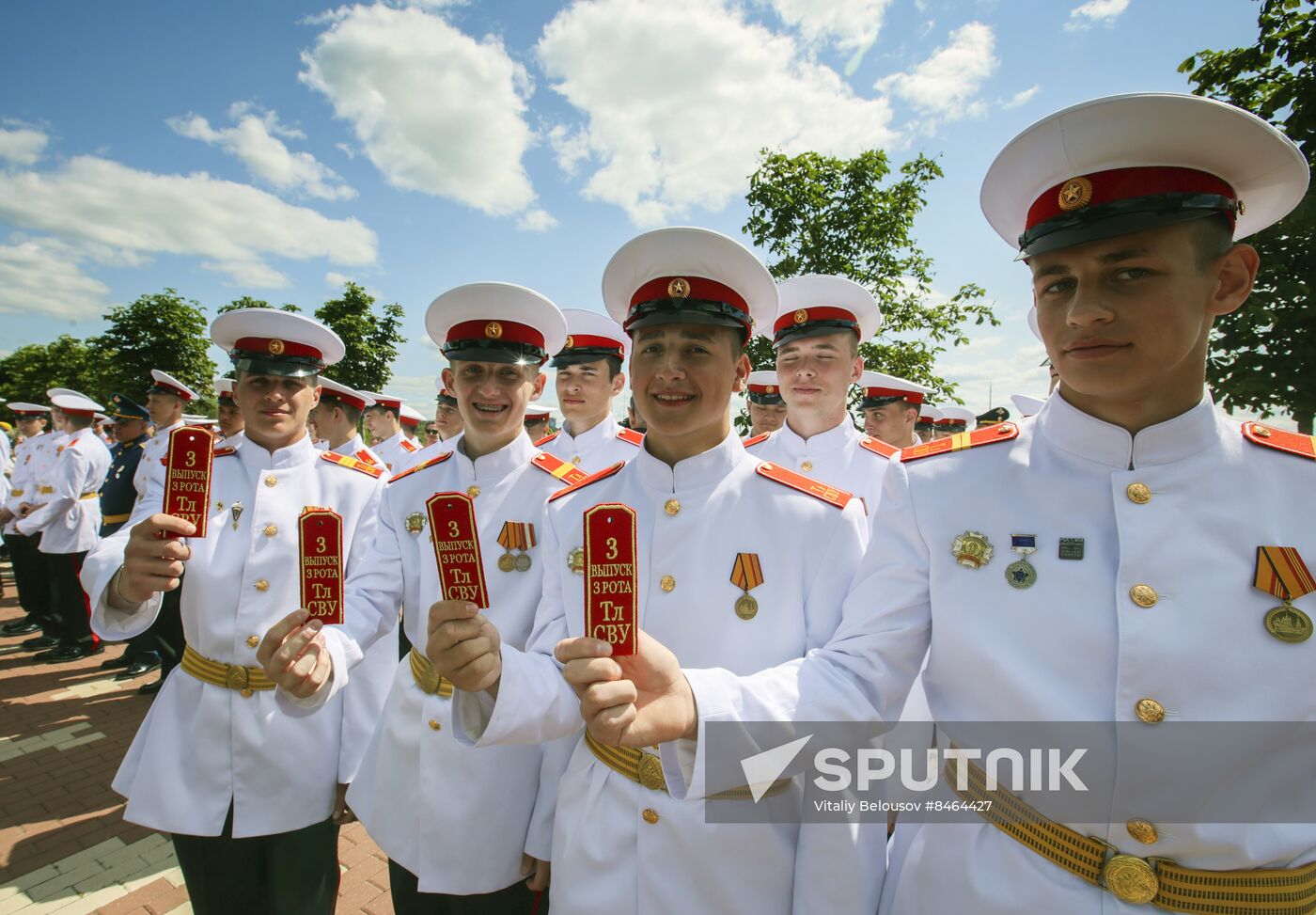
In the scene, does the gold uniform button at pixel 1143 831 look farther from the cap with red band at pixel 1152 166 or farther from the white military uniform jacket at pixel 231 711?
the white military uniform jacket at pixel 231 711

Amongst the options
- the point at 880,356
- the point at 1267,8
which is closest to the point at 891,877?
the point at 880,356

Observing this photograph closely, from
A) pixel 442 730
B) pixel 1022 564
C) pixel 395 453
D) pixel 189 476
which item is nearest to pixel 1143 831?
pixel 1022 564

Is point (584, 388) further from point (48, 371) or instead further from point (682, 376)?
point (48, 371)

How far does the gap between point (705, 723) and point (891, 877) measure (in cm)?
91

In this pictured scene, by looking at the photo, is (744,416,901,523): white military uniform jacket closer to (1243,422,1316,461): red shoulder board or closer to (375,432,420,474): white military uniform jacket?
(1243,422,1316,461): red shoulder board

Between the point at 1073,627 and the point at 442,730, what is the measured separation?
2.28 metres

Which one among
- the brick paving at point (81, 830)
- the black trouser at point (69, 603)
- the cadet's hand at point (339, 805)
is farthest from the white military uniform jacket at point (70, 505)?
the cadet's hand at point (339, 805)

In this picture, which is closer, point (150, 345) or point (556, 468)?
point (556, 468)

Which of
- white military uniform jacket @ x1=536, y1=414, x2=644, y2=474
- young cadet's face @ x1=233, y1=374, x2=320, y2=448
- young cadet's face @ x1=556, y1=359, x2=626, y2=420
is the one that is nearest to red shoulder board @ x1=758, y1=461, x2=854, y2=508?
young cadet's face @ x1=233, y1=374, x2=320, y2=448

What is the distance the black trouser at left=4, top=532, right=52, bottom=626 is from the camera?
30.9 ft

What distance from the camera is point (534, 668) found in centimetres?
178

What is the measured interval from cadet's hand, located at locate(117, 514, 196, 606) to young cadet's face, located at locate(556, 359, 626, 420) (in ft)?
11.8

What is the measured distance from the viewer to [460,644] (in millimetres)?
1580

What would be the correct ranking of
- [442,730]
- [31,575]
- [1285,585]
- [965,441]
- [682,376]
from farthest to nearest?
[31,575] < [442,730] < [682,376] < [965,441] < [1285,585]
